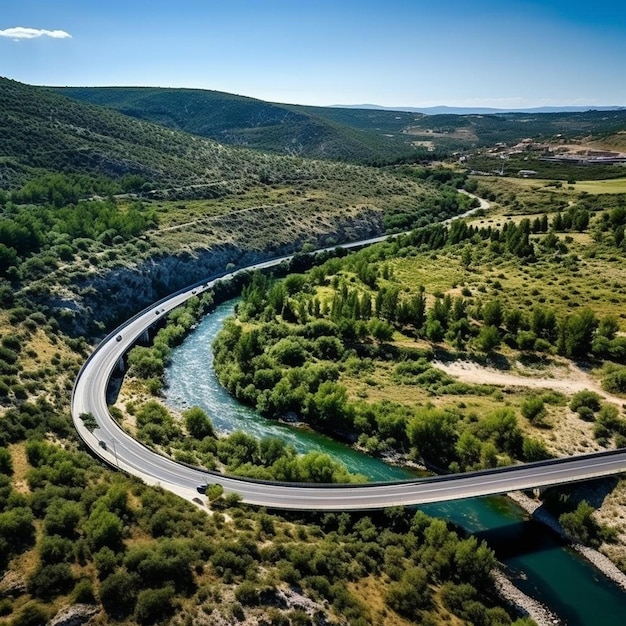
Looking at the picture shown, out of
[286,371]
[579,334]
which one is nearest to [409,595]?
[286,371]

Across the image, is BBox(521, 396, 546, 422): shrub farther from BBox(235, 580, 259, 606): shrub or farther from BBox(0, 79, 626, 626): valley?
BBox(235, 580, 259, 606): shrub

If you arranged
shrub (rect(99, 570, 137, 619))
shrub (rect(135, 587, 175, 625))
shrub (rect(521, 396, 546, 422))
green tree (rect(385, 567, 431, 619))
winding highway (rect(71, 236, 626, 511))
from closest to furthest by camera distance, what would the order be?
shrub (rect(135, 587, 175, 625)) → shrub (rect(99, 570, 137, 619)) → green tree (rect(385, 567, 431, 619)) → winding highway (rect(71, 236, 626, 511)) → shrub (rect(521, 396, 546, 422))

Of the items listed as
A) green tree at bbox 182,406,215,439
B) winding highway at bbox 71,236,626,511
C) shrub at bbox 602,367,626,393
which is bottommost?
green tree at bbox 182,406,215,439

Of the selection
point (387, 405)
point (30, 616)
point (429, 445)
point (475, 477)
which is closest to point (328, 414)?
point (387, 405)

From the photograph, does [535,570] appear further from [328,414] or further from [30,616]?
[30,616]

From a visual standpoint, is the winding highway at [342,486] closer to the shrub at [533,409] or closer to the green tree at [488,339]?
the shrub at [533,409]

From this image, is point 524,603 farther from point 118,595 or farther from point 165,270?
point 165,270

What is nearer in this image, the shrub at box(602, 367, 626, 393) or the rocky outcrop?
the shrub at box(602, 367, 626, 393)

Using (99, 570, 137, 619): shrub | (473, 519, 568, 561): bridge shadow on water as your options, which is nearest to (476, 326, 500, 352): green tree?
(473, 519, 568, 561): bridge shadow on water

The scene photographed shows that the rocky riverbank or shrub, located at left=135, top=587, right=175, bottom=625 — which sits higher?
shrub, located at left=135, top=587, right=175, bottom=625
